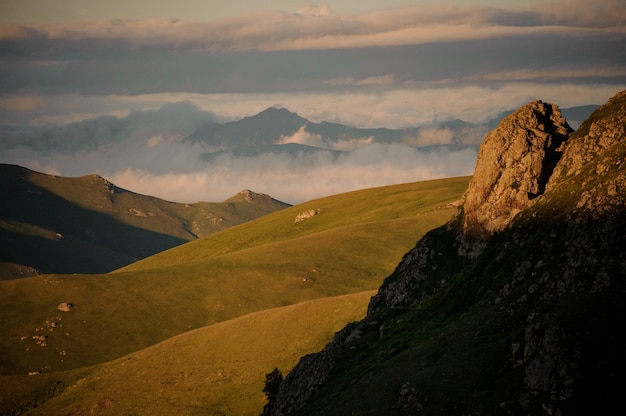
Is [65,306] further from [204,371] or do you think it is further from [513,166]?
[513,166]

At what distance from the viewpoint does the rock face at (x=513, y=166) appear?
3219 inches

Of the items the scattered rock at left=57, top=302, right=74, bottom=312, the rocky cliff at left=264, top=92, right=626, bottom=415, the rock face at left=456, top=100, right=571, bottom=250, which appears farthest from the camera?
the scattered rock at left=57, top=302, right=74, bottom=312

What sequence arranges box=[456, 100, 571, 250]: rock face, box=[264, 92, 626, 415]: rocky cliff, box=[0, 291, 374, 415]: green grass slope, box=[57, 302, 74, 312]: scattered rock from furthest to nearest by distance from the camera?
box=[57, 302, 74, 312]: scattered rock → box=[0, 291, 374, 415]: green grass slope → box=[456, 100, 571, 250]: rock face → box=[264, 92, 626, 415]: rocky cliff

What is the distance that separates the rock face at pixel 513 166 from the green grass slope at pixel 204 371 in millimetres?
40556

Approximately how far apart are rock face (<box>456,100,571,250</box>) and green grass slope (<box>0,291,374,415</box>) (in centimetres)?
4056

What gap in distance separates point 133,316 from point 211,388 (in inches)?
2957

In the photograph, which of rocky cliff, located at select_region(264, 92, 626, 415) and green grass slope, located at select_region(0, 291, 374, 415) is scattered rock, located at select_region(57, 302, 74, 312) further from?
rocky cliff, located at select_region(264, 92, 626, 415)

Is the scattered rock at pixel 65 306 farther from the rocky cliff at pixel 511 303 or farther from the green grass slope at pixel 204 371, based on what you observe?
the rocky cliff at pixel 511 303

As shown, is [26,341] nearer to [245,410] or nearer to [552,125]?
[245,410]

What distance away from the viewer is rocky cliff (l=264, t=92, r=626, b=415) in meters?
52.5

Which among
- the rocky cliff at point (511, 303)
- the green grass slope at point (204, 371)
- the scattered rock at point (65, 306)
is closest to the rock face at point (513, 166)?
the rocky cliff at point (511, 303)

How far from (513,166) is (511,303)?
25.6 meters

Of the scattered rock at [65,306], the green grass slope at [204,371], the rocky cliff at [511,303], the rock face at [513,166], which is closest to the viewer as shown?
the rocky cliff at [511,303]

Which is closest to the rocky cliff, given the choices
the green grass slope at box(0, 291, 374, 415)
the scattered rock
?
the green grass slope at box(0, 291, 374, 415)
